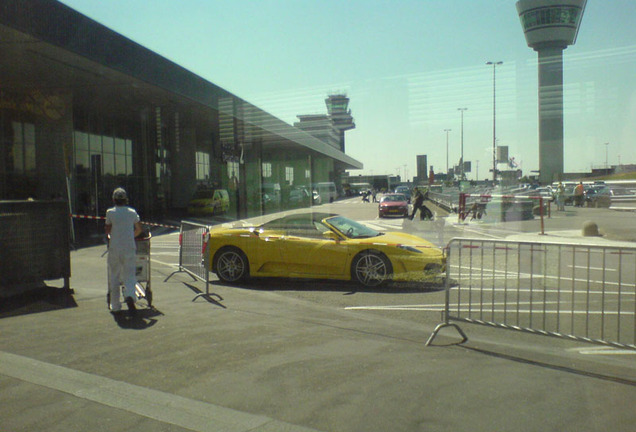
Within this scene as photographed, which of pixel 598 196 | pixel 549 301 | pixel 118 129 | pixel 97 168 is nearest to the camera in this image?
pixel 549 301

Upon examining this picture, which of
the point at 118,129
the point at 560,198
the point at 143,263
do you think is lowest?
the point at 143,263

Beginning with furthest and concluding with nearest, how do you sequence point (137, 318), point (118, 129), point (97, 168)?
point (118, 129) < point (97, 168) < point (137, 318)

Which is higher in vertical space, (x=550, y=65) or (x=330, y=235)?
(x=550, y=65)

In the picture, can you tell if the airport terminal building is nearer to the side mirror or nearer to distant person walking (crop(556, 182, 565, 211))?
distant person walking (crop(556, 182, 565, 211))

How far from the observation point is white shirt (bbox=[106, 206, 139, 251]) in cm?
735

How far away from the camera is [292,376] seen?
500cm

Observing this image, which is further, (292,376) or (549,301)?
(549,301)

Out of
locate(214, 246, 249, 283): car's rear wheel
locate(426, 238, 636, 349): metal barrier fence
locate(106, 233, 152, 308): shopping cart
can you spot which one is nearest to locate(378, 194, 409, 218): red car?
locate(426, 238, 636, 349): metal barrier fence

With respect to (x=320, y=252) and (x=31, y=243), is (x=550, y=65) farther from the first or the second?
(x=31, y=243)

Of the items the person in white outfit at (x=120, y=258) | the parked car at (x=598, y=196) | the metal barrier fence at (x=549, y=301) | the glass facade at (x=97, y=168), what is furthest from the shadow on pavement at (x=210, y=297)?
the parked car at (x=598, y=196)

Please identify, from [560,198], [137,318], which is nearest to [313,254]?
[137,318]

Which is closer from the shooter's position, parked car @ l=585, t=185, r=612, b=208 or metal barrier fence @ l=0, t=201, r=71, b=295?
metal barrier fence @ l=0, t=201, r=71, b=295

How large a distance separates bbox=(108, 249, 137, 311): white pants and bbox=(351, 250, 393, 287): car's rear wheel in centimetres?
383

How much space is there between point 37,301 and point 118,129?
2994 centimetres
